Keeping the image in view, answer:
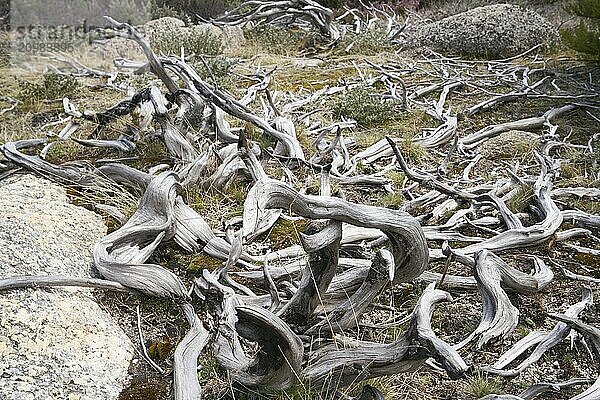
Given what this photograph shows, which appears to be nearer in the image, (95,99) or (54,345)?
(54,345)

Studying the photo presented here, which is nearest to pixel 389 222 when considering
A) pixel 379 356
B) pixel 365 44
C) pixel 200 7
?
pixel 379 356

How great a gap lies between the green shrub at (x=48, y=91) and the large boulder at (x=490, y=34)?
5.91m

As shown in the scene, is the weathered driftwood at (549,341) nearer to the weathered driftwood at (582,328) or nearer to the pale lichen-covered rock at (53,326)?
the weathered driftwood at (582,328)

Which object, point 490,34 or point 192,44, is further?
point 192,44

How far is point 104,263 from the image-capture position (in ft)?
9.09

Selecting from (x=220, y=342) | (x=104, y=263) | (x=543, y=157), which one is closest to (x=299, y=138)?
(x=543, y=157)

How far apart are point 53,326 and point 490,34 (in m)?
8.85

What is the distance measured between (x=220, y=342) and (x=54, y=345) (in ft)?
2.05

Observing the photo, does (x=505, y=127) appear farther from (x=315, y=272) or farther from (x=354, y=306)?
(x=315, y=272)

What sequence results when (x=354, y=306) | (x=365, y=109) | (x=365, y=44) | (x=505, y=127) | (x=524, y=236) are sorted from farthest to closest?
(x=365, y=44), (x=365, y=109), (x=505, y=127), (x=524, y=236), (x=354, y=306)

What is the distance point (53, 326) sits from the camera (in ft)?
7.47

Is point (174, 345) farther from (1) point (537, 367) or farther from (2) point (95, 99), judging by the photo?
(2) point (95, 99)

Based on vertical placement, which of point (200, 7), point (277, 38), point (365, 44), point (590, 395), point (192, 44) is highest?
point (590, 395)

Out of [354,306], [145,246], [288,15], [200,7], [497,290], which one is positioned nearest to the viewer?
[354,306]
